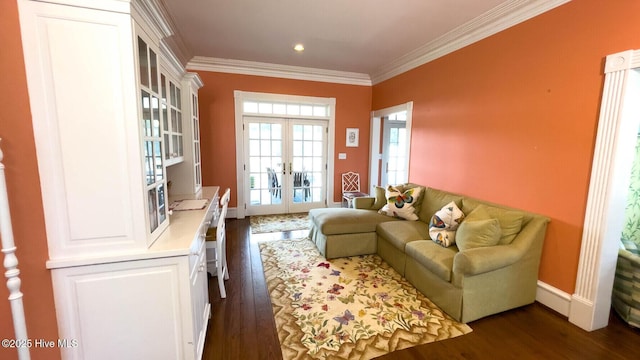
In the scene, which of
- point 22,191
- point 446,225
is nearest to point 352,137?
point 446,225

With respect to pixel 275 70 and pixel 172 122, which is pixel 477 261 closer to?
pixel 172 122

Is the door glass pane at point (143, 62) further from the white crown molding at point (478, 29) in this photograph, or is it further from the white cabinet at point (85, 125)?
the white crown molding at point (478, 29)

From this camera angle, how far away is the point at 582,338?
1.99 m

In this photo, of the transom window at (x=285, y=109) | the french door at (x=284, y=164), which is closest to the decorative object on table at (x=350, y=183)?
the french door at (x=284, y=164)

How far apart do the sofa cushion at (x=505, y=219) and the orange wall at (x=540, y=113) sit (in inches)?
9.5

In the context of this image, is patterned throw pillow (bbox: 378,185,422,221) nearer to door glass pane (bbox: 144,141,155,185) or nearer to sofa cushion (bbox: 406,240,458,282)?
sofa cushion (bbox: 406,240,458,282)

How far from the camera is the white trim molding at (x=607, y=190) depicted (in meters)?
1.86

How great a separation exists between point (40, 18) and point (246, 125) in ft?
11.8

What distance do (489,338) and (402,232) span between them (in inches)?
47.2

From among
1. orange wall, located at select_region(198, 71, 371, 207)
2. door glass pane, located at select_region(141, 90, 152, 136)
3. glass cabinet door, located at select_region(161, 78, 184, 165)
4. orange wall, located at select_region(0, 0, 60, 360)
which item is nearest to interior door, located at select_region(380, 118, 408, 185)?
orange wall, located at select_region(198, 71, 371, 207)

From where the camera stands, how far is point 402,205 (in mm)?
3461

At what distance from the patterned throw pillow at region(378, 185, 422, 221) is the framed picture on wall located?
6.95 feet

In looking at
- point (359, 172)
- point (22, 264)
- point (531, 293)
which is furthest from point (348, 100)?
point (22, 264)

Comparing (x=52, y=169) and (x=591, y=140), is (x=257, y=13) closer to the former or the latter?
(x=52, y=169)
